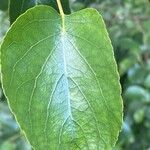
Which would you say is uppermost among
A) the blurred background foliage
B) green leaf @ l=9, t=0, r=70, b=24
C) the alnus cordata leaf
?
green leaf @ l=9, t=0, r=70, b=24

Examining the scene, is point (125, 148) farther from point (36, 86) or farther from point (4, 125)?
point (36, 86)

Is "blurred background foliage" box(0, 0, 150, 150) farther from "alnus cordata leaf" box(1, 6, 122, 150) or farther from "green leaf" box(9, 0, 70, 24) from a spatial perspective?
"alnus cordata leaf" box(1, 6, 122, 150)

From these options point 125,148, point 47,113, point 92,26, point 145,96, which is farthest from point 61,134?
point 125,148

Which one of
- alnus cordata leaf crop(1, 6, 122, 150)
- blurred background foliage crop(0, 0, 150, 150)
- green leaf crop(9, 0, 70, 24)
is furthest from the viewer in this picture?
blurred background foliage crop(0, 0, 150, 150)

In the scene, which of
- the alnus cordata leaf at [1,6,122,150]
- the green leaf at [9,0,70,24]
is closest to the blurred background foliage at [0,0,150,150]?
the green leaf at [9,0,70,24]

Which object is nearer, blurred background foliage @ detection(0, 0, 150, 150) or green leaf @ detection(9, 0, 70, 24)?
green leaf @ detection(9, 0, 70, 24)

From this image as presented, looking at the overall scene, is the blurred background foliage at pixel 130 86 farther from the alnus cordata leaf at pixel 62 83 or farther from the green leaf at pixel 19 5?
the alnus cordata leaf at pixel 62 83

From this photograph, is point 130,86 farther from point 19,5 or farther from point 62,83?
point 62,83
